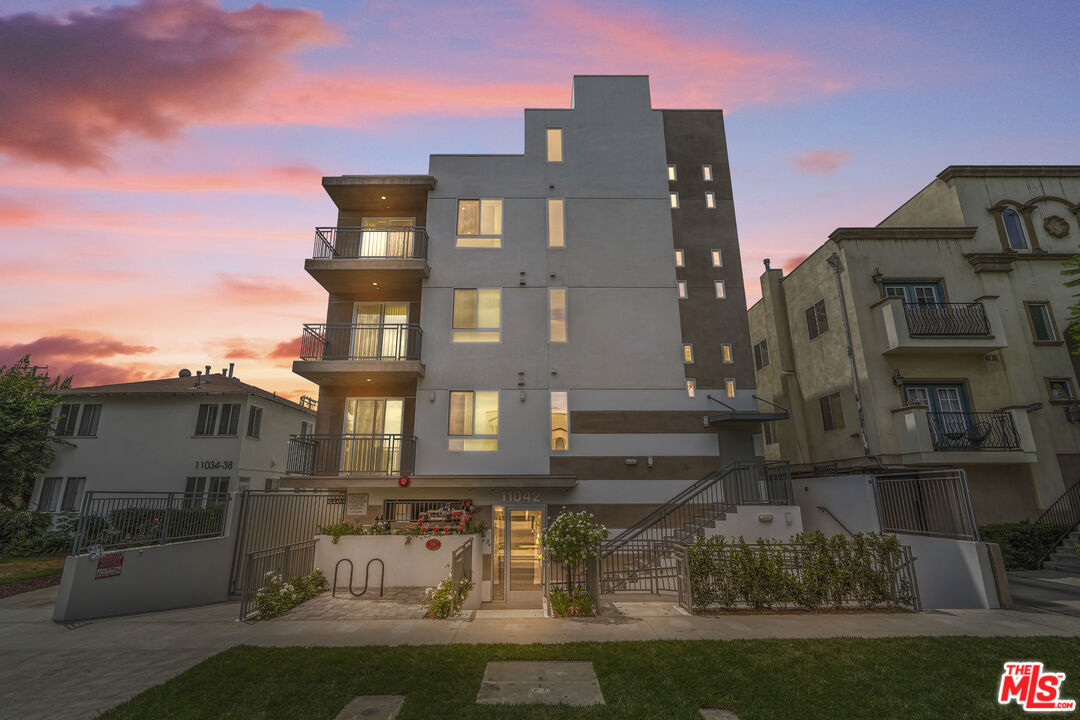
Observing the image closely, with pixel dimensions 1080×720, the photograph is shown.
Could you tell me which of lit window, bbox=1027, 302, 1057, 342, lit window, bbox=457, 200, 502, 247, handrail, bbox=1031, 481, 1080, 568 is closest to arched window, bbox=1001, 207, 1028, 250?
lit window, bbox=1027, 302, 1057, 342

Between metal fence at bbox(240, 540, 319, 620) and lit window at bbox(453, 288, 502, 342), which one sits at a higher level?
lit window at bbox(453, 288, 502, 342)

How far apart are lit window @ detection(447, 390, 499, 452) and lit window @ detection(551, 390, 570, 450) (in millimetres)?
1927

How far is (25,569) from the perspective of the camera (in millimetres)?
14797

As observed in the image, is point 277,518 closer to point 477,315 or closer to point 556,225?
point 477,315

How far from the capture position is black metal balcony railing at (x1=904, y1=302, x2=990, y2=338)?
1678 centimetres

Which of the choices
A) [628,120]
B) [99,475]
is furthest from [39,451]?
[628,120]

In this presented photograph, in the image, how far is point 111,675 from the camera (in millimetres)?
6578

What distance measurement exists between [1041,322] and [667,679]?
71.1 feet

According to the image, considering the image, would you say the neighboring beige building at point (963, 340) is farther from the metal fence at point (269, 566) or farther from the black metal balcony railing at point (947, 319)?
the metal fence at point (269, 566)

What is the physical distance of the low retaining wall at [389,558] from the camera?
12680 millimetres

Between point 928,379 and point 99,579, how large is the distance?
25.2 m

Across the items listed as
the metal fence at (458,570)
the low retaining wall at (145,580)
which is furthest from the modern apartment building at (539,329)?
the low retaining wall at (145,580)

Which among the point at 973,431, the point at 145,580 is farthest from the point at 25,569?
the point at 973,431

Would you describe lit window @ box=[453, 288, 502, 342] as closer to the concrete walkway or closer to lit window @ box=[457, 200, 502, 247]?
lit window @ box=[457, 200, 502, 247]
